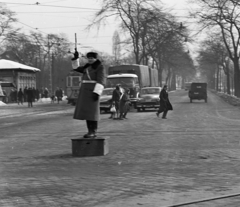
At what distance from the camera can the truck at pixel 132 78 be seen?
36.9m

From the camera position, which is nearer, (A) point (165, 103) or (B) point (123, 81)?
(A) point (165, 103)

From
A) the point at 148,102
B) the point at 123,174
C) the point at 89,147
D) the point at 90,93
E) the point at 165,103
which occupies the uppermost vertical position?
the point at 90,93

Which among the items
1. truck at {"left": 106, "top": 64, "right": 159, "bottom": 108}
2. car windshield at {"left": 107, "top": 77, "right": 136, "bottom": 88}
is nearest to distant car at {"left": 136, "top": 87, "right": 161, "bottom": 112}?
truck at {"left": 106, "top": 64, "right": 159, "bottom": 108}

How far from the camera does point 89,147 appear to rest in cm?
1059

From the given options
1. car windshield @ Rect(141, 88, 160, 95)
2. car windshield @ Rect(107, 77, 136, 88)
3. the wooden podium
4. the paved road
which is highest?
car windshield @ Rect(107, 77, 136, 88)

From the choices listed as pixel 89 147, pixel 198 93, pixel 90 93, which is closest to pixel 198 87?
pixel 198 93

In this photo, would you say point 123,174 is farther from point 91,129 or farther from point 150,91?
point 150,91

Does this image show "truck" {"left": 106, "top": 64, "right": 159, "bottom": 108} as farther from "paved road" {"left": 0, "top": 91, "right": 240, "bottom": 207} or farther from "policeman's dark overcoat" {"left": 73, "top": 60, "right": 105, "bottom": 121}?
"policeman's dark overcoat" {"left": 73, "top": 60, "right": 105, "bottom": 121}

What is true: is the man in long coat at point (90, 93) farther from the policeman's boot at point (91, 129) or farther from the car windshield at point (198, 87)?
the car windshield at point (198, 87)

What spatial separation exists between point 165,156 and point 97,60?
2287 millimetres

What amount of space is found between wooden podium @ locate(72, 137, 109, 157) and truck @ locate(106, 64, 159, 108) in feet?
84.4

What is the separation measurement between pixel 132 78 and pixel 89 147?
27.0m

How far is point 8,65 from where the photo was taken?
177 ft

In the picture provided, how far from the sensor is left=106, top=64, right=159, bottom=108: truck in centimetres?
3694
